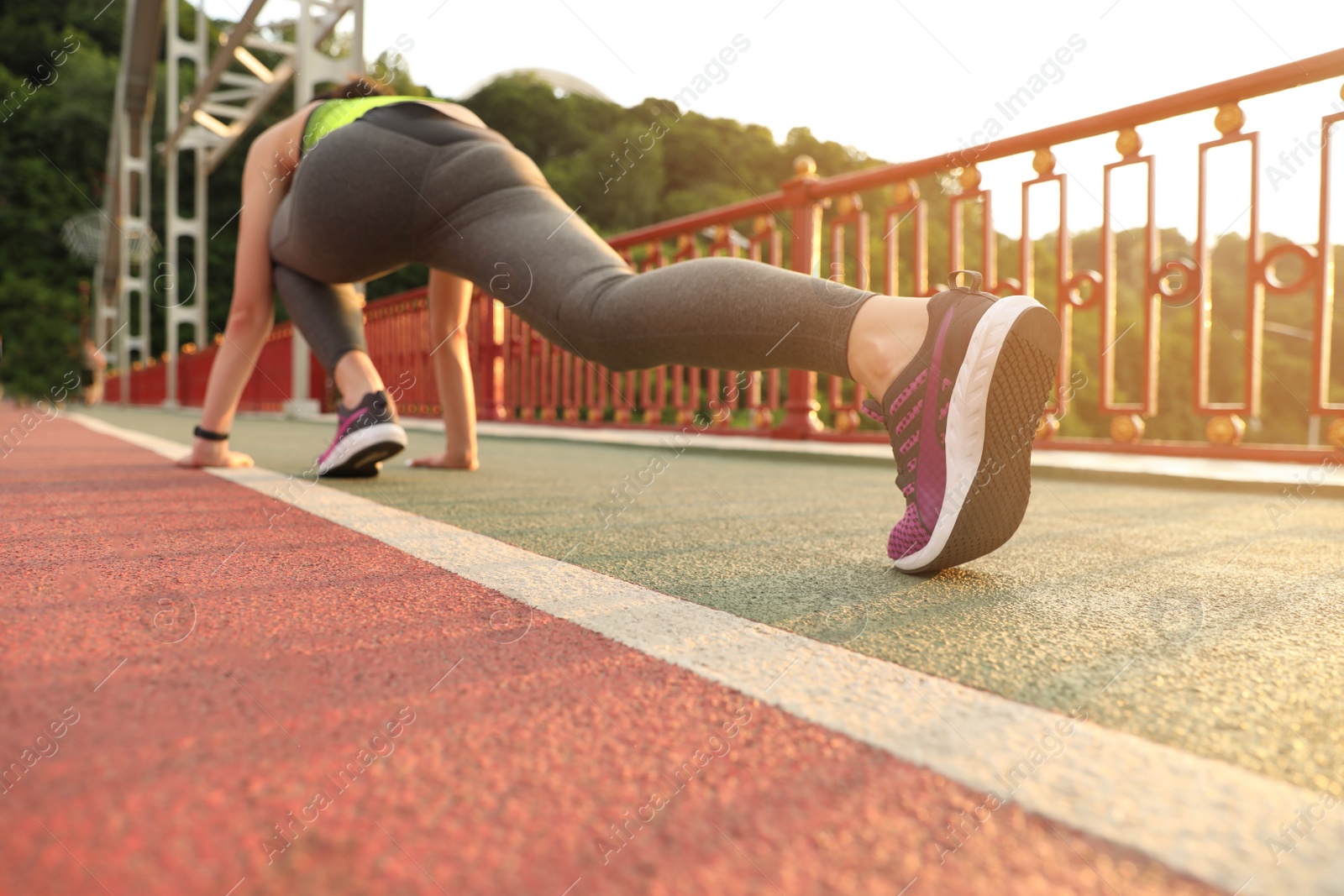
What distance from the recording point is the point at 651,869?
43 cm

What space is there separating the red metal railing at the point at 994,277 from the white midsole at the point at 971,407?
0.86 m

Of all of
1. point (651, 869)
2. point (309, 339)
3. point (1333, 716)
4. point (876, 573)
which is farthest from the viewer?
point (309, 339)

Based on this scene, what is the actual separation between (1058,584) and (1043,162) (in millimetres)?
2593

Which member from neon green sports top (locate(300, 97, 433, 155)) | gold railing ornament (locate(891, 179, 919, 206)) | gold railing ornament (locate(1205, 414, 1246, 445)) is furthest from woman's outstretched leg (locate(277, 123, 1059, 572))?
gold railing ornament (locate(891, 179, 919, 206))

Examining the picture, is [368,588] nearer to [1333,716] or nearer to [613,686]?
[613,686]

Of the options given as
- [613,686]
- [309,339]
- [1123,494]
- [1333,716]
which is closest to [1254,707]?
[1333,716]

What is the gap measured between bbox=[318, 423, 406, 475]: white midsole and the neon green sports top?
A: 2.25 feet

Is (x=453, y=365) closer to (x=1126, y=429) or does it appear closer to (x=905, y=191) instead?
(x=905, y=191)

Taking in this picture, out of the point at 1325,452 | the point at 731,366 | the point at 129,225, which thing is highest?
the point at 129,225

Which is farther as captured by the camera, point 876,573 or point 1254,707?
point 876,573

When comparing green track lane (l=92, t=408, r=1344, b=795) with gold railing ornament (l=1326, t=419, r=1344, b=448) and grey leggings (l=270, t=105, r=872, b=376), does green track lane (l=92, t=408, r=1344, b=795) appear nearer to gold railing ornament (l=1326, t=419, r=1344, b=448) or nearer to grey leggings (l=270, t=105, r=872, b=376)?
gold railing ornament (l=1326, t=419, r=1344, b=448)

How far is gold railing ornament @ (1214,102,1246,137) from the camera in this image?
268 cm

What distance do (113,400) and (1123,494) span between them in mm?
26968

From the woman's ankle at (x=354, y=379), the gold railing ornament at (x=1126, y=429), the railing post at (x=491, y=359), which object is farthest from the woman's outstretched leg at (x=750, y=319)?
the railing post at (x=491, y=359)
